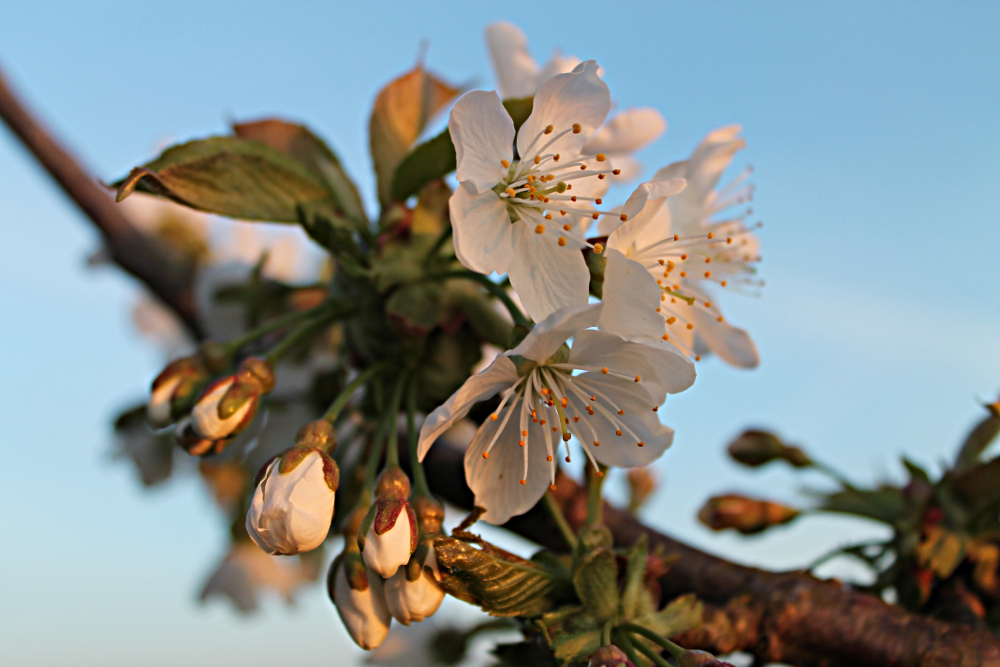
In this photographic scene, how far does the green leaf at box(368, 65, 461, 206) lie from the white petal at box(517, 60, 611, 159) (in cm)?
39

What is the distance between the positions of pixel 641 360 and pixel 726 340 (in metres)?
0.44

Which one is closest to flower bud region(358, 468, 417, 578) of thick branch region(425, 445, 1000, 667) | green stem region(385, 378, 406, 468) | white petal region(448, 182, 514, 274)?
green stem region(385, 378, 406, 468)

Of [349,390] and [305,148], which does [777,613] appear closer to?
[349,390]

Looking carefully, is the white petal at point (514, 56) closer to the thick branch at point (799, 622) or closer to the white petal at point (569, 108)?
the white petal at point (569, 108)

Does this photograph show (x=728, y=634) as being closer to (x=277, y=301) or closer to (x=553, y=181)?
(x=553, y=181)

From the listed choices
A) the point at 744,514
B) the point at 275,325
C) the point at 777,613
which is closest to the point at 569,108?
→ the point at 275,325

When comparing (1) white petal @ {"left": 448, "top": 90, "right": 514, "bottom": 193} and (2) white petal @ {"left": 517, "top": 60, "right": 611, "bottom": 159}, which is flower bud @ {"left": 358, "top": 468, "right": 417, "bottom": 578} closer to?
(1) white petal @ {"left": 448, "top": 90, "right": 514, "bottom": 193}

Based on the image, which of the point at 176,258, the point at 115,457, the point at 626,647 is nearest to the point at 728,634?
the point at 626,647

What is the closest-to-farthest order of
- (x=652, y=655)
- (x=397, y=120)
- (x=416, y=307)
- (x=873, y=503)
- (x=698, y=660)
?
(x=698, y=660) → (x=652, y=655) → (x=416, y=307) → (x=397, y=120) → (x=873, y=503)

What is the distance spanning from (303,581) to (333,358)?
861 mm

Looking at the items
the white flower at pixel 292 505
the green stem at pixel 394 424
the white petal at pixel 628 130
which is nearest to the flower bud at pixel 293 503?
the white flower at pixel 292 505

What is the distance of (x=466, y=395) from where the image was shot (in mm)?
1099

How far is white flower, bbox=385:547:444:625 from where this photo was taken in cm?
106

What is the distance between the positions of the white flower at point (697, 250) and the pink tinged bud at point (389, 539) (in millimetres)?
442
